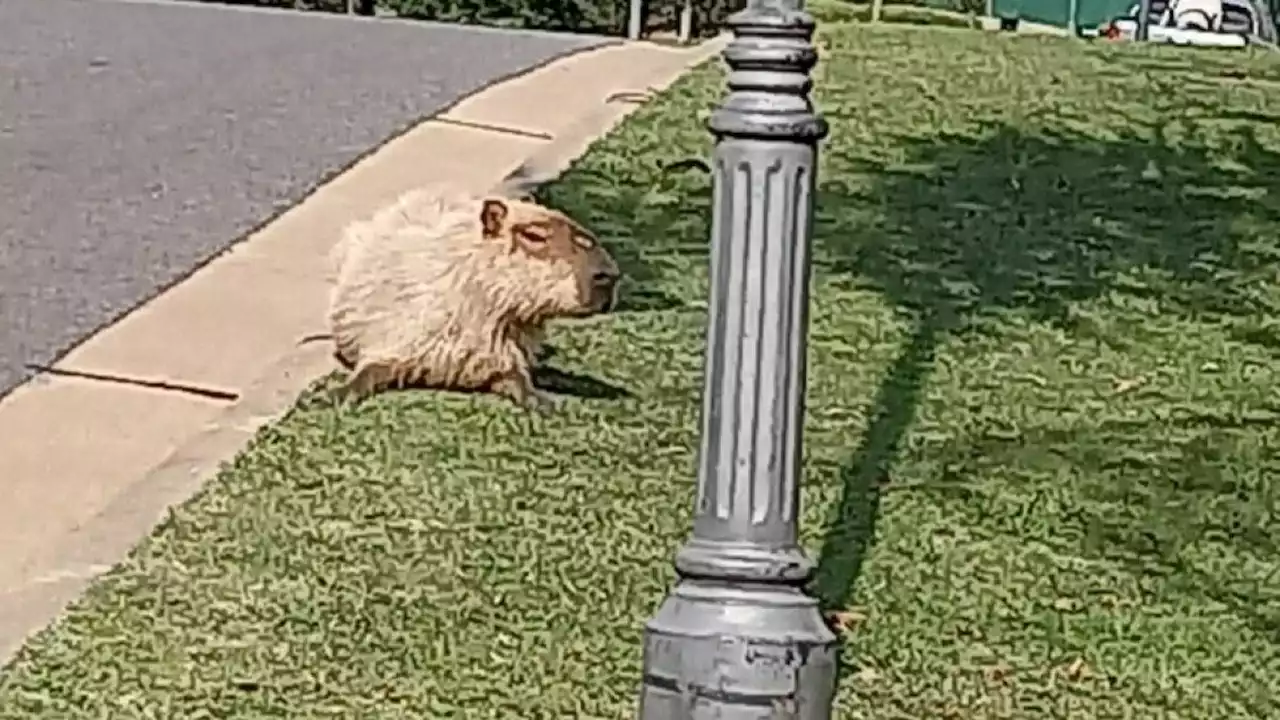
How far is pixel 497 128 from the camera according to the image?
1224 centimetres

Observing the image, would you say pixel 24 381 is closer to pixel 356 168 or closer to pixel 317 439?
pixel 317 439

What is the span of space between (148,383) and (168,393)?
0.41ft

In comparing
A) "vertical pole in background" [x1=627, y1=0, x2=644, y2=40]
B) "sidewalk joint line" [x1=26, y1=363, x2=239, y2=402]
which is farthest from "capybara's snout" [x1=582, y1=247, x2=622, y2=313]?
"vertical pole in background" [x1=627, y1=0, x2=644, y2=40]

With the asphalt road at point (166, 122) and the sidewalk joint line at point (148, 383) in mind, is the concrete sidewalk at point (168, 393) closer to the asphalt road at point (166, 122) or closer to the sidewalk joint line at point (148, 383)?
the sidewalk joint line at point (148, 383)

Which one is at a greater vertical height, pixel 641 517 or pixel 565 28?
pixel 641 517

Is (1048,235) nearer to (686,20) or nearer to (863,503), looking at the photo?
(863,503)

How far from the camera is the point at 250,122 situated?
12766 mm

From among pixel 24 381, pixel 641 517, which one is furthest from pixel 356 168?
pixel 641 517

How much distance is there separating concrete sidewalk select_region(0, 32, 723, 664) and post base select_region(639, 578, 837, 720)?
1742 mm

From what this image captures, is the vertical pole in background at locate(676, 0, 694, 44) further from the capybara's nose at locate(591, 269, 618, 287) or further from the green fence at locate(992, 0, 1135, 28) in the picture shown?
the capybara's nose at locate(591, 269, 618, 287)

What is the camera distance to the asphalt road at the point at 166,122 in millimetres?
9352

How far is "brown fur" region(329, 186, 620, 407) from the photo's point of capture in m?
7.19

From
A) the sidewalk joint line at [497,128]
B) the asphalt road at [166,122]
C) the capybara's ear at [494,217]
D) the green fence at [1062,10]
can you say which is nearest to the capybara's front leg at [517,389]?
the capybara's ear at [494,217]

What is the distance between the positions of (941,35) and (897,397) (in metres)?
8.12
